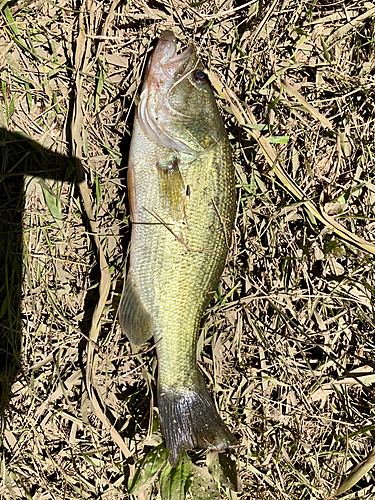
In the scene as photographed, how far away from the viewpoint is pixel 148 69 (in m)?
2.13

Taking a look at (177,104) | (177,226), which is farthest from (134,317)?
(177,104)

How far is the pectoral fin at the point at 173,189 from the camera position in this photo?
80.0 inches

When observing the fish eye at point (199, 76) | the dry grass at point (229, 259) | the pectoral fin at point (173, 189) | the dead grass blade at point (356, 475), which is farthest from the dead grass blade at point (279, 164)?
the dead grass blade at point (356, 475)

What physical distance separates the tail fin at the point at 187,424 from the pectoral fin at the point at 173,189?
0.88m

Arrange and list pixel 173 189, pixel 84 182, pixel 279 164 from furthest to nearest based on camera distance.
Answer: pixel 279 164, pixel 84 182, pixel 173 189

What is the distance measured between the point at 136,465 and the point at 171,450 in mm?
359

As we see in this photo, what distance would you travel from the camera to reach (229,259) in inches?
94.6

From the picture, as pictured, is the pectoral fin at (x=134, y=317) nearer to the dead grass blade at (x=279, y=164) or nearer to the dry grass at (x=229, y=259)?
the dry grass at (x=229, y=259)

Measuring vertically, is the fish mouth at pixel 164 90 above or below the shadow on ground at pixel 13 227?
above

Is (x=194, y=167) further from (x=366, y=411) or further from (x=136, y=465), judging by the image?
(x=366, y=411)

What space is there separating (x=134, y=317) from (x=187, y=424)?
58 cm

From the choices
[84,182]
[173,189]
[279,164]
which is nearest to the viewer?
[173,189]

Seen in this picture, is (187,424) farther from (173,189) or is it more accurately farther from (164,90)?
(164,90)

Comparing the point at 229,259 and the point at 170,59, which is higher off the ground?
the point at 170,59
